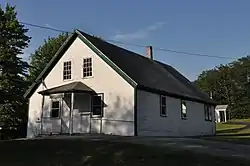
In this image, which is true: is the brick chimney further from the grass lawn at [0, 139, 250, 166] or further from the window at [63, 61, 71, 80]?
the grass lawn at [0, 139, 250, 166]

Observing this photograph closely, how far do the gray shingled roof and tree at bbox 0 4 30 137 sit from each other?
6.59m

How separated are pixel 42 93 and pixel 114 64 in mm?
5230

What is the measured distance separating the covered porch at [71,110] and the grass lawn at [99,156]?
904 centimetres

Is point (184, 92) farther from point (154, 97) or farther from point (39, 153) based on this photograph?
point (39, 153)

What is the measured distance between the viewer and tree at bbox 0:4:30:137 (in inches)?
1247

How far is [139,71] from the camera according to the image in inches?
961

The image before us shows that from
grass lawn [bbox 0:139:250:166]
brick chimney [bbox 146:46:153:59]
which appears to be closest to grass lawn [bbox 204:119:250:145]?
grass lawn [bbox 0:139:250:166]

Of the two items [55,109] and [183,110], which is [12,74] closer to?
[55,109]

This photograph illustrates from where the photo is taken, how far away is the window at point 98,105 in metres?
22.4

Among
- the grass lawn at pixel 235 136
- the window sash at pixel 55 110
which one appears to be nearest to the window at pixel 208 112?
the grass lawn at pixel 235 136

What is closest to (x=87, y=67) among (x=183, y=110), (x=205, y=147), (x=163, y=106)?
(x=163, y=106)

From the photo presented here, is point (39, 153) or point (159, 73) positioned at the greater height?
point (159, 73)

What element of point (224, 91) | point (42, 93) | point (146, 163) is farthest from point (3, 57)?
point (224, 91)

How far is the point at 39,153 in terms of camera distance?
11.9 m
